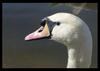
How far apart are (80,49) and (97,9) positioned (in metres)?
0.30

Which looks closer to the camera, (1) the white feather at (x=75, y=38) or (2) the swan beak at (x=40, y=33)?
(1) the white feather at (x=75, y=38)

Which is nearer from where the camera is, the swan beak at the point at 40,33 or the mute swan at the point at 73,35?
the mute swan at the point at 73,35

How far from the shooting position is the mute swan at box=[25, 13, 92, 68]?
1202 millimetres

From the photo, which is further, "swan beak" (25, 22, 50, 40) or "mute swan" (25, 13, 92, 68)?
"swan beak" (25, 22, 50, 40)

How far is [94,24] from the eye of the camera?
1.44 metres

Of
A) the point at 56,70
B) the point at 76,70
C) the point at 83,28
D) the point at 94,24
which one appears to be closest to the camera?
the point at 83,28

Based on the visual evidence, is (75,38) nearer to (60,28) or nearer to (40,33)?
(60,28)

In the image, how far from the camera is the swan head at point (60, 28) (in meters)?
1.22

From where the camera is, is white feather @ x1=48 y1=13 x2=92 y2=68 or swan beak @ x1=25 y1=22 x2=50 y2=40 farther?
swan beak @ x1=25 y1=22 x2=50 y2=40

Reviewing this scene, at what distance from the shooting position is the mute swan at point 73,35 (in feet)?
3.94

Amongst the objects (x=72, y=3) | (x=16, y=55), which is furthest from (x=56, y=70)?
(x=72, y=3)

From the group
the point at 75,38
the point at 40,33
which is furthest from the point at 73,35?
the point at 40,33

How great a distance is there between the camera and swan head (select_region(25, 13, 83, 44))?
1218 millimetres

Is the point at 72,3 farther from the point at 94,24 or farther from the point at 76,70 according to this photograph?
the point at 76,70
